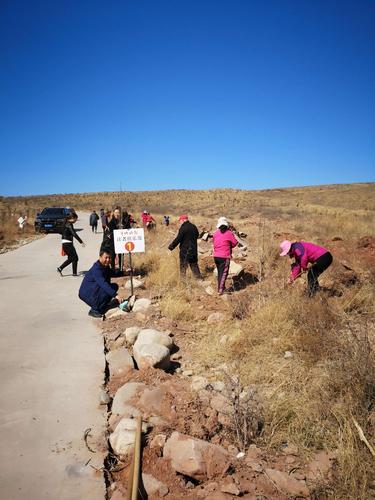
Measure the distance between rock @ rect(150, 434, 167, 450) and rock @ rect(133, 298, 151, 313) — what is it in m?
3.55

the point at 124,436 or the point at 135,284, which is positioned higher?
the point at 135,284

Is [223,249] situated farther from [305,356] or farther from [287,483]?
[287,483]

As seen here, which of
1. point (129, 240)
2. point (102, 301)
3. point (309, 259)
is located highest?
point (129, 240)

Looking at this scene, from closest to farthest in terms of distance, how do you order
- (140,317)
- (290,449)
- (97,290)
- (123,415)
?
(290,449)
(123,415)
(140,317)
(97,290)

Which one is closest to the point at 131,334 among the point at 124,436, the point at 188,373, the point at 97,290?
the point at 188,373

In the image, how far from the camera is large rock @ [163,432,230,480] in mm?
2924

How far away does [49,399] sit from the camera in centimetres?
393

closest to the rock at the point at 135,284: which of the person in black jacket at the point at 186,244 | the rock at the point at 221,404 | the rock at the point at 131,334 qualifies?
the person in black jacket at the point at 186,244

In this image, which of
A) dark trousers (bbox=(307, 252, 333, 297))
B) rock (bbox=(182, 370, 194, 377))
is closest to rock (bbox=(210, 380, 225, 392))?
rock (bbox=(182, 370, 194, 377))

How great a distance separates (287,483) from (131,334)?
10.3 ft

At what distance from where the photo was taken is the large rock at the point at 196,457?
9.59 ft

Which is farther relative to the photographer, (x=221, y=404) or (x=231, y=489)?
(x=221, y=404)

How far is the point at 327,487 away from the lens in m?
2.81

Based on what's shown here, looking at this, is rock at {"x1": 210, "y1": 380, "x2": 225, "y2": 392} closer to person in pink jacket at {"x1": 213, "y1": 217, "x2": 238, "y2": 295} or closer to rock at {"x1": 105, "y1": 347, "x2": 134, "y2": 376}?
rock at {"x1": 105, "y1": 347, "x2": 134, "y2": 376}
